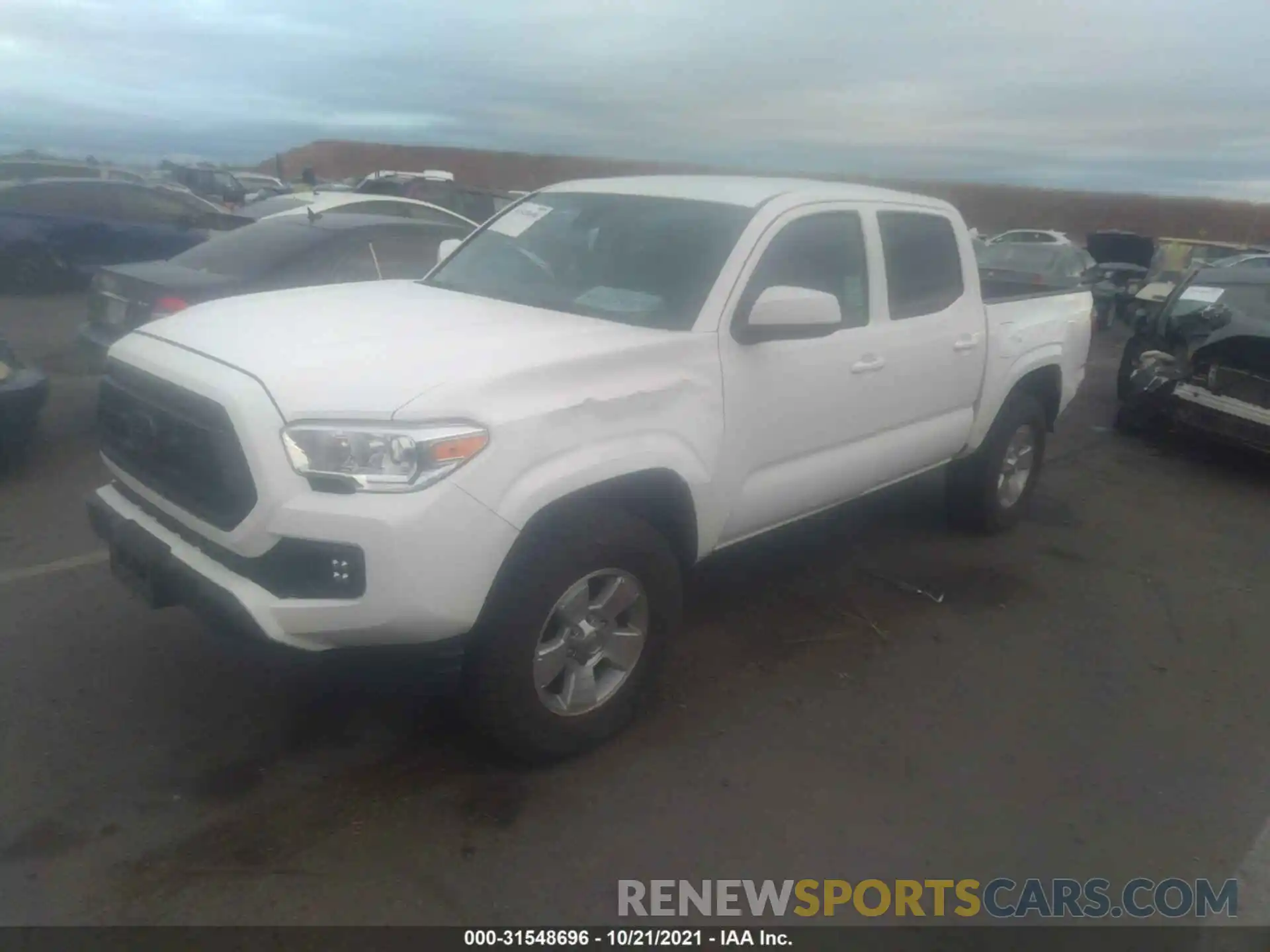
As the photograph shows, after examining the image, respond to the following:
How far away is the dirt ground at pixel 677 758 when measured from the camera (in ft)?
9.72

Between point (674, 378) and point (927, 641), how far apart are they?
2.07 meters

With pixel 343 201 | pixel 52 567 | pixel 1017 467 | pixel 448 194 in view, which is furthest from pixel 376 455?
pixel 448 194

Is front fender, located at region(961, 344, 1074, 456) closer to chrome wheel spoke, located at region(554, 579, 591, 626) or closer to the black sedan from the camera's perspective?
chrome wheel spoke, located at region(554, 579, 591, 626)

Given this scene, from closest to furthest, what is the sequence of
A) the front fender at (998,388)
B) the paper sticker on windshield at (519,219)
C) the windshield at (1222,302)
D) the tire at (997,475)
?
1. the paper sticker on windshield at (519,219)
2. the front fender at (998,388)
3. the tire at (997,475)
4. the windshield at (1222,302)

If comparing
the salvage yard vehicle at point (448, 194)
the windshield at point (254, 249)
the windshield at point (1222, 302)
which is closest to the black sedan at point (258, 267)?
the windshield at point (254, 249)

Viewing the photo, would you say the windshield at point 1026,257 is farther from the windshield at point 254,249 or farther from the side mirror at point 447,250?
the side mirror at point 447,250

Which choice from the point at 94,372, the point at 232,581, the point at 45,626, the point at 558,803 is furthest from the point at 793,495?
the point at 94,372

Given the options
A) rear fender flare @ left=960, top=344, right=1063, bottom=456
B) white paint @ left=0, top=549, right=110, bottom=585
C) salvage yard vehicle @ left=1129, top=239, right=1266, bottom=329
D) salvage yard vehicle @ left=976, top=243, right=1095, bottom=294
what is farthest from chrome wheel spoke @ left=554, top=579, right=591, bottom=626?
salvage yard vehicle @ left=976, top=243, right=1095, bottom=294

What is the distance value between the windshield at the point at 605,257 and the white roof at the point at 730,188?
7cm

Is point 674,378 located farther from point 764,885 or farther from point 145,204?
point 145,204

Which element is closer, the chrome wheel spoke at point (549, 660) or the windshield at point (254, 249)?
the chrome wheel spoke at point (549, 660)

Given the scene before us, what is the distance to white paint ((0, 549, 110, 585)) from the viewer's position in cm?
468

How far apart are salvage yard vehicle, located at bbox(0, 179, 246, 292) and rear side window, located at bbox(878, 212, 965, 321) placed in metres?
10.7

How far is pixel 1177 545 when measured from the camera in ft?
21.1
